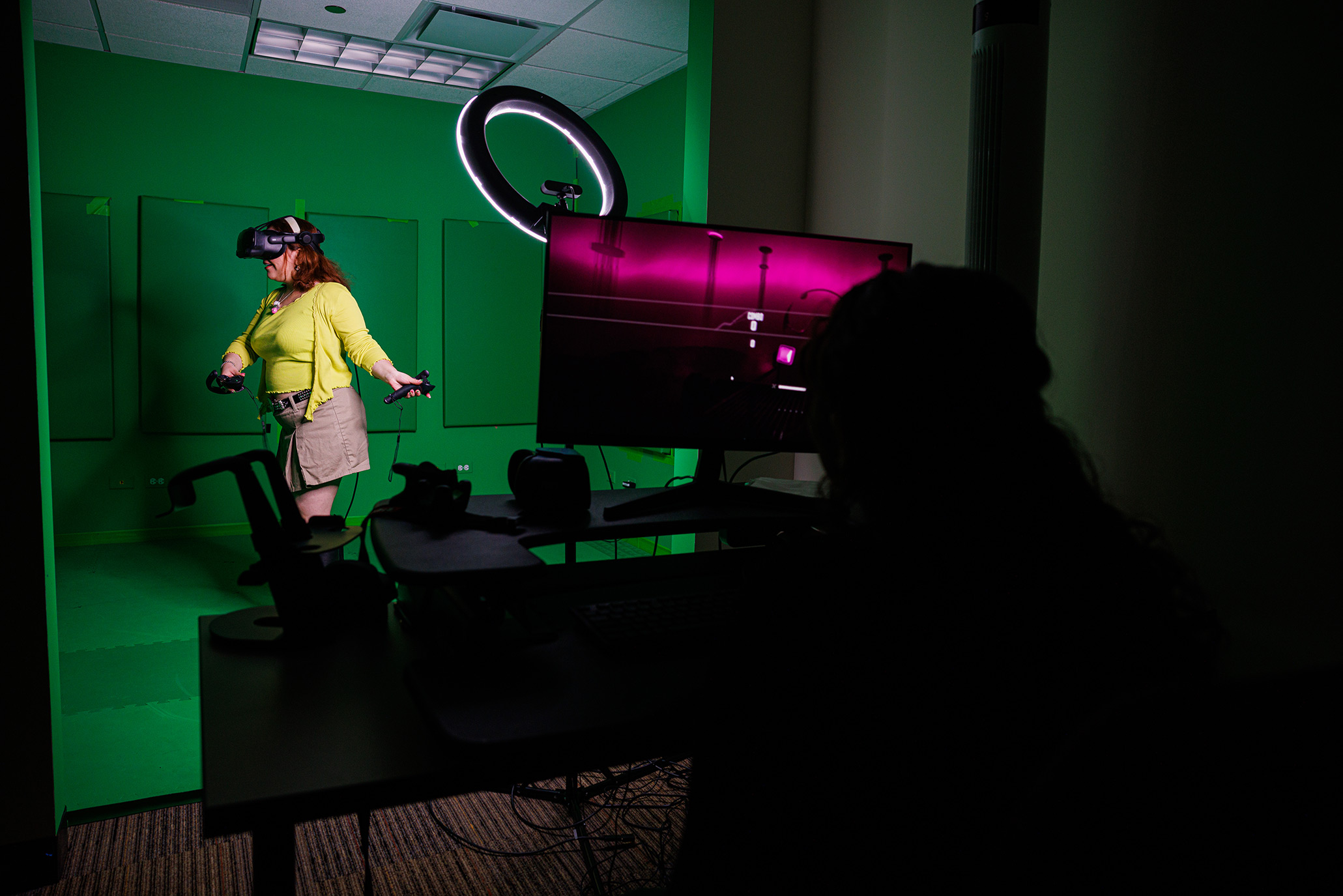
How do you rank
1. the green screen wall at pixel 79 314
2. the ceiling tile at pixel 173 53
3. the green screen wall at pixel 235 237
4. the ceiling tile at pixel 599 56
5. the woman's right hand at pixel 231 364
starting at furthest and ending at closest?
the green screen wall at pixel 235 237 < the green screen wall at pixel 79 314 < the ceiling tile at pixel 173 53 < the ceiling tile at pixel 599 56 < the woman's right hand at pixel 231 364

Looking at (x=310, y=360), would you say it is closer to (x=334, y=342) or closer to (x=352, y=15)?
(x=334, y=342)

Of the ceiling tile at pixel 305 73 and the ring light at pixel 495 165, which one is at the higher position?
the ceiling tile at pixel 305 73

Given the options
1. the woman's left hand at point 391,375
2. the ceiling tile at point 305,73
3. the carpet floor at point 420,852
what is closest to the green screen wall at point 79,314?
the ceiling tile at point 305,73

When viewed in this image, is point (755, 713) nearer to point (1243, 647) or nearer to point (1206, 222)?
point (1243, 647)

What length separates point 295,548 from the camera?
113cm

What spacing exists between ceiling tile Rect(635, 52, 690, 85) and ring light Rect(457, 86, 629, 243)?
97.6 inches

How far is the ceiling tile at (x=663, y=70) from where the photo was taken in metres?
4.24

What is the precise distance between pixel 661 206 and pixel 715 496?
10.9ft

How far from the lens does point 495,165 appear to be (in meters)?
1.86

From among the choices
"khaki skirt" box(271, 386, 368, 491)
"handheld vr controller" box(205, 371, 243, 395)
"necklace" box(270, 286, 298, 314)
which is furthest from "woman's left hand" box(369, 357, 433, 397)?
"handheld vr controller" box(205, 371, 243, 395)

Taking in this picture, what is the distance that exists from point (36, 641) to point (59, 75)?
3.94 meters

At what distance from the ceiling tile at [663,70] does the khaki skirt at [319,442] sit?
7.75ft

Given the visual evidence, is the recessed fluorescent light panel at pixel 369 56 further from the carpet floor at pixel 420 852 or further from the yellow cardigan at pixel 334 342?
the carpet floor at pixel 420 852

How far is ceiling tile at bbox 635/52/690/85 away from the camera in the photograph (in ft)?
13.9
